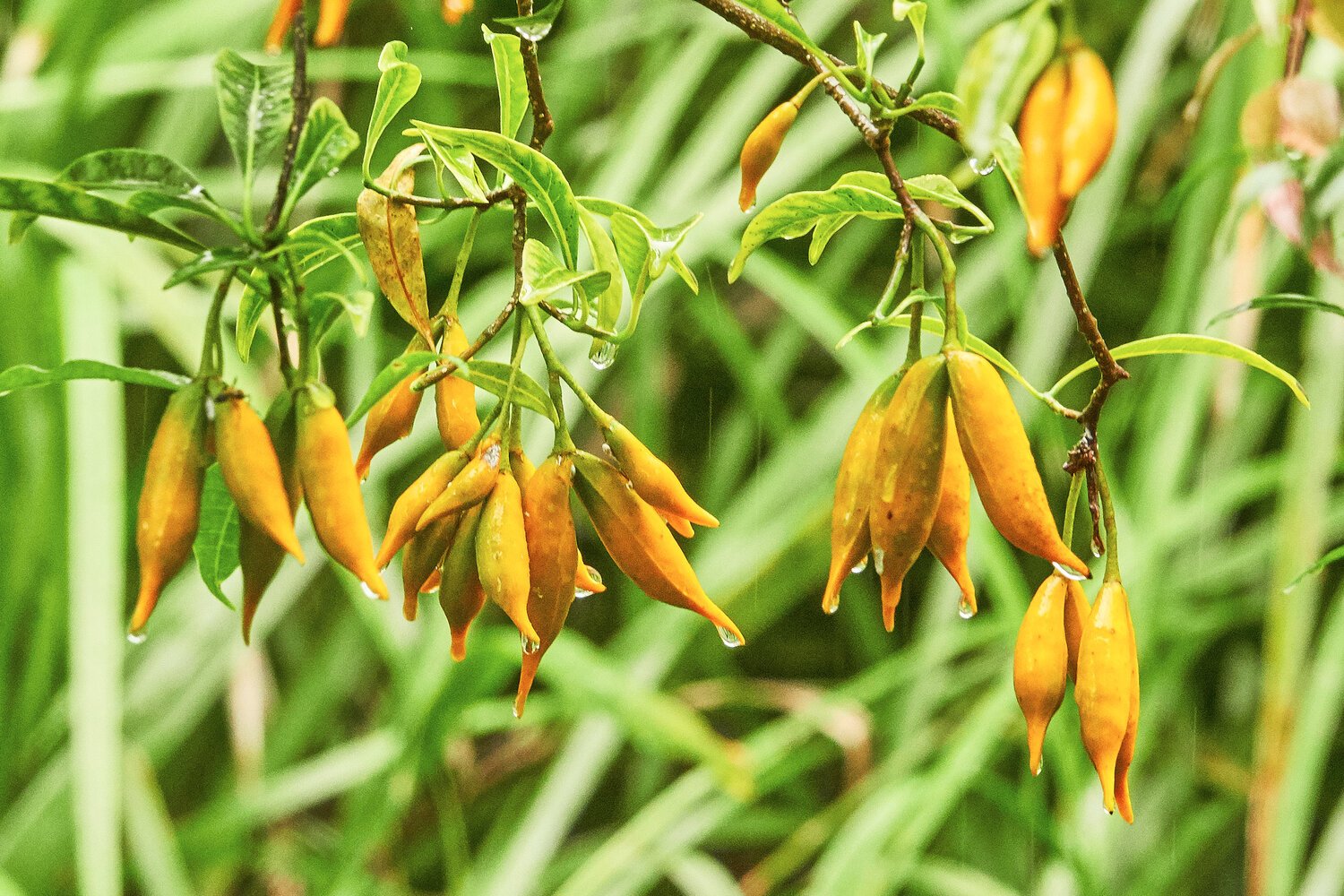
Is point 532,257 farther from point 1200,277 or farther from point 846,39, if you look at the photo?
point 846,39

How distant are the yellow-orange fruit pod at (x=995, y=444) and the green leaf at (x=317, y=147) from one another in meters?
0.10

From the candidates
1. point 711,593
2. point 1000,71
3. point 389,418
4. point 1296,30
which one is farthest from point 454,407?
point 711,593

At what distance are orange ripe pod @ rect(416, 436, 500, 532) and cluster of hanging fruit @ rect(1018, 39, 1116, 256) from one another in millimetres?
93

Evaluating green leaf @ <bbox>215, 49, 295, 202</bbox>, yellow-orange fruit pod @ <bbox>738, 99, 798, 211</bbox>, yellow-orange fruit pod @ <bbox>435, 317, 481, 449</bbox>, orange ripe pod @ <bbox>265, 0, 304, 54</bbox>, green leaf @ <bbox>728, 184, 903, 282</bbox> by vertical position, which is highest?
orange ripe pod @ <bbox>265, 0, 304, 54</bbox>

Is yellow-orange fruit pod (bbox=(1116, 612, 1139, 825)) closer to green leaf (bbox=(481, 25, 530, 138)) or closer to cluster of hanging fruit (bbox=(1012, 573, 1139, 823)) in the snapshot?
cluster of hanging fruit (bbox=(1012, 573, 1139, 823))

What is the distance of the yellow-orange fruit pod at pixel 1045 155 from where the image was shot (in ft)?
0.54

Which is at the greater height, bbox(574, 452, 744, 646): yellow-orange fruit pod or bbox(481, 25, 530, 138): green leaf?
bbox(481, 25, 530, 138): green leaf

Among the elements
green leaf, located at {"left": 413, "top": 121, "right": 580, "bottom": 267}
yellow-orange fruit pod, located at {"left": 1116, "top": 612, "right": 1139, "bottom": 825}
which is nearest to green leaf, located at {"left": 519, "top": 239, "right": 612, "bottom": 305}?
green leaf, located at {"left": 413, "top": 121, "right": 580, "bottom": 267}

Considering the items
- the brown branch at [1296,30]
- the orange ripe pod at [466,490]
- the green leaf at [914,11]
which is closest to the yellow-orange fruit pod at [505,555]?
the orange ripe pod at [466,490]

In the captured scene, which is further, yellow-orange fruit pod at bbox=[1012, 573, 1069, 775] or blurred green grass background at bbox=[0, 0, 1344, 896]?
blurred green grass background at bbox=[0, 0, 1344, 896]

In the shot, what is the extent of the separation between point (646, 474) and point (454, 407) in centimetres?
4

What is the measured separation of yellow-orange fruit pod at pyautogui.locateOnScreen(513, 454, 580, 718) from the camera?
0.69ft

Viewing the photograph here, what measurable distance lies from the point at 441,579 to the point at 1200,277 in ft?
2.34

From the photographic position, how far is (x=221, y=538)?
0.78 ft
